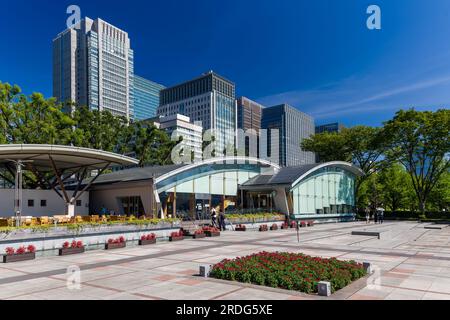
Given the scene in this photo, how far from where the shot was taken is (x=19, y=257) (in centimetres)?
1652

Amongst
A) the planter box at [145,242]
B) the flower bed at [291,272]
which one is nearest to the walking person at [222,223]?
the planter box at [145,242]

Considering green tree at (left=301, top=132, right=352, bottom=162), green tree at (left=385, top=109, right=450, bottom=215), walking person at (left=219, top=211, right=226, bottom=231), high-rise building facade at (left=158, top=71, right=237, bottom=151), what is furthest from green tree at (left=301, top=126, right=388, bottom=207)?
high-rise building facade at (left=158, top=71, right=237, bottom=151)

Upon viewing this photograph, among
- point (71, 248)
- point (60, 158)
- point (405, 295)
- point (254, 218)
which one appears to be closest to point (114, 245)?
point (71, 248)

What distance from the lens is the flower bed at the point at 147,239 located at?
2247 centimetres

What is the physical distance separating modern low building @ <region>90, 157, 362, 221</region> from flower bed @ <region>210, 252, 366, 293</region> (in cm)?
2274

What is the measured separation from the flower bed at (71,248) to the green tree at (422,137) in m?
45.4

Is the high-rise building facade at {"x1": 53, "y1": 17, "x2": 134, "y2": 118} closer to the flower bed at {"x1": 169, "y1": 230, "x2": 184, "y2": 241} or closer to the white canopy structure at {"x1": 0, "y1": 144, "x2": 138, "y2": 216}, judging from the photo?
the white canopy structure at {"x1": 0, "y1": 144, "x2": 138, "y2": 216}

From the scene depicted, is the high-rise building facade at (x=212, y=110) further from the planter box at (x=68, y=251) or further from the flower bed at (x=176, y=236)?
the planter box at (x=68, y=251)

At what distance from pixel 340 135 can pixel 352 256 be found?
151 ft

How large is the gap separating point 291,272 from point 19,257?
12133mm

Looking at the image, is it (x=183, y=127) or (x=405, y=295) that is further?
(x=183, y=127)

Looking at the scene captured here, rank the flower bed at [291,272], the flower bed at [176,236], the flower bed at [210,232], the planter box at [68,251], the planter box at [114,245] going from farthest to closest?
the flower bed at [210,232]
the flower bed at [176,236]
the planter box at [114,245]
the planter box at [68,251]
the flower bed at [291,272]

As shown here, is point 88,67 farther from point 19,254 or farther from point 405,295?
point 405,295
